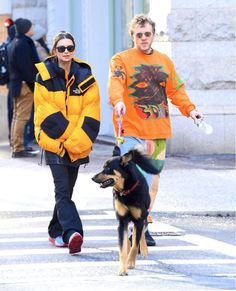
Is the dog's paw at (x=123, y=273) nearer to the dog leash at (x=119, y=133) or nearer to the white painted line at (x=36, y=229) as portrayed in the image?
the dog leash at (x=119, y=133)

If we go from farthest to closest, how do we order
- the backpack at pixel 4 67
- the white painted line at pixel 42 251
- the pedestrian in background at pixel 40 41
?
the pedestrian in background at pixel 40 41
the backpack at pixel 4 67
the white painted line at pixel 42 251

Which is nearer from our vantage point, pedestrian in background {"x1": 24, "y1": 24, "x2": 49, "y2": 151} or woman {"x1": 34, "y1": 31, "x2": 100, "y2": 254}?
woman {"x1": 34, "y1": 31, "x2": 100, "y2": 254}

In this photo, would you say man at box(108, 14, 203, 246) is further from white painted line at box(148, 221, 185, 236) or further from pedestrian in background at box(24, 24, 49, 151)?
pedestrian in background at box(24, 24, 49, 151)

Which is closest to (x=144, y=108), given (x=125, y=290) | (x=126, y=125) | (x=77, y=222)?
(x=126, y=125)

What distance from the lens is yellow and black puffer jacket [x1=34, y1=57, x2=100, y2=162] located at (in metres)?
10.6

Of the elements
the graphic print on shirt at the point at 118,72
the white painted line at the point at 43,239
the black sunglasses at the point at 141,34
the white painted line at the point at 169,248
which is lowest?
the white painted line at the point at 43,239

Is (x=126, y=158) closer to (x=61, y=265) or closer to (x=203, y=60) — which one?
(x=61, y=265)

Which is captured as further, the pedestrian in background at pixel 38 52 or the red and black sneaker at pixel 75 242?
the pedestrian in background at pixel 38 52

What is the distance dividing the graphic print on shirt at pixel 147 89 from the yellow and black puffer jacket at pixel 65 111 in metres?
0.34

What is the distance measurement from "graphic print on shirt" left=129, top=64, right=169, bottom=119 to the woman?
0.34 metres

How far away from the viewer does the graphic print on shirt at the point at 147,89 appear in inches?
426

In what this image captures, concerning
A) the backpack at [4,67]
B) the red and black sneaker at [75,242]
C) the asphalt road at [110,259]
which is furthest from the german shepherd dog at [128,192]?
the backpack at [4,67]

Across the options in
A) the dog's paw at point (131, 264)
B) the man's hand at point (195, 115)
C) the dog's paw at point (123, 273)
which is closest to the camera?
the dog's paw at point (123, 273)

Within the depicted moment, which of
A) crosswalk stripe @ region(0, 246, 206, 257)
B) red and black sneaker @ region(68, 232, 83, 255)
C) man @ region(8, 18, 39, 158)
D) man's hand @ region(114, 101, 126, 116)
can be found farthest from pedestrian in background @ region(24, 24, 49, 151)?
man's hand @ region(114, 101, 126, 116)
